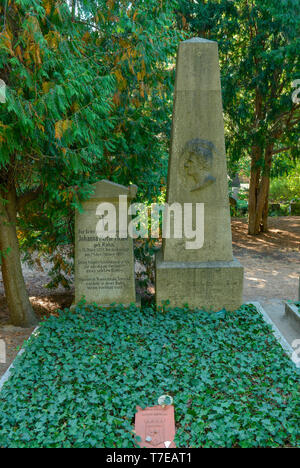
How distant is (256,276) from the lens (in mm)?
8609

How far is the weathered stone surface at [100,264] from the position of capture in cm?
529

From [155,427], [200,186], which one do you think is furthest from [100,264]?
[155,427]

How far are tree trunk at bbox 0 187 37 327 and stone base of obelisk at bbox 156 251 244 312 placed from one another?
2.03m

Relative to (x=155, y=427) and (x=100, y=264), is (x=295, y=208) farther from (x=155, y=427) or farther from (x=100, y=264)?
(x=155, y=427)

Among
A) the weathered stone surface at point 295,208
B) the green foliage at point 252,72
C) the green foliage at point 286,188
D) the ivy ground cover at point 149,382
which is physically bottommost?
the ivy ground cover at point 149,382

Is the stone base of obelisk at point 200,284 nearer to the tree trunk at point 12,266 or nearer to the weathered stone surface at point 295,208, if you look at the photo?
the tree trunk at point 12,266

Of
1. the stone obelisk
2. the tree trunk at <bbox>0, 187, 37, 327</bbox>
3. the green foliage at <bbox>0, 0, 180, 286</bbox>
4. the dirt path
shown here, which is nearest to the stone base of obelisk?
the stone obelisk

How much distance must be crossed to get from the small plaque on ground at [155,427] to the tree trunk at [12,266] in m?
3.04

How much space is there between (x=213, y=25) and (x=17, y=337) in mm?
9028

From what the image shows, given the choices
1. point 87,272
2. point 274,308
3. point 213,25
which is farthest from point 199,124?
point 213,25

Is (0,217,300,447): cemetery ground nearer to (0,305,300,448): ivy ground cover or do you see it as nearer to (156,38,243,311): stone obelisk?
(0,305,300,448): ivy ground cover

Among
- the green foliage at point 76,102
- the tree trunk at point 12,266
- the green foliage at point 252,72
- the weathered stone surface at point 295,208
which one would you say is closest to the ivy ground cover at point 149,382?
the tree trunk at point 12,266

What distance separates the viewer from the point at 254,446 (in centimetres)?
281

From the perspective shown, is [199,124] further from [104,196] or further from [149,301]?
[149,301]
